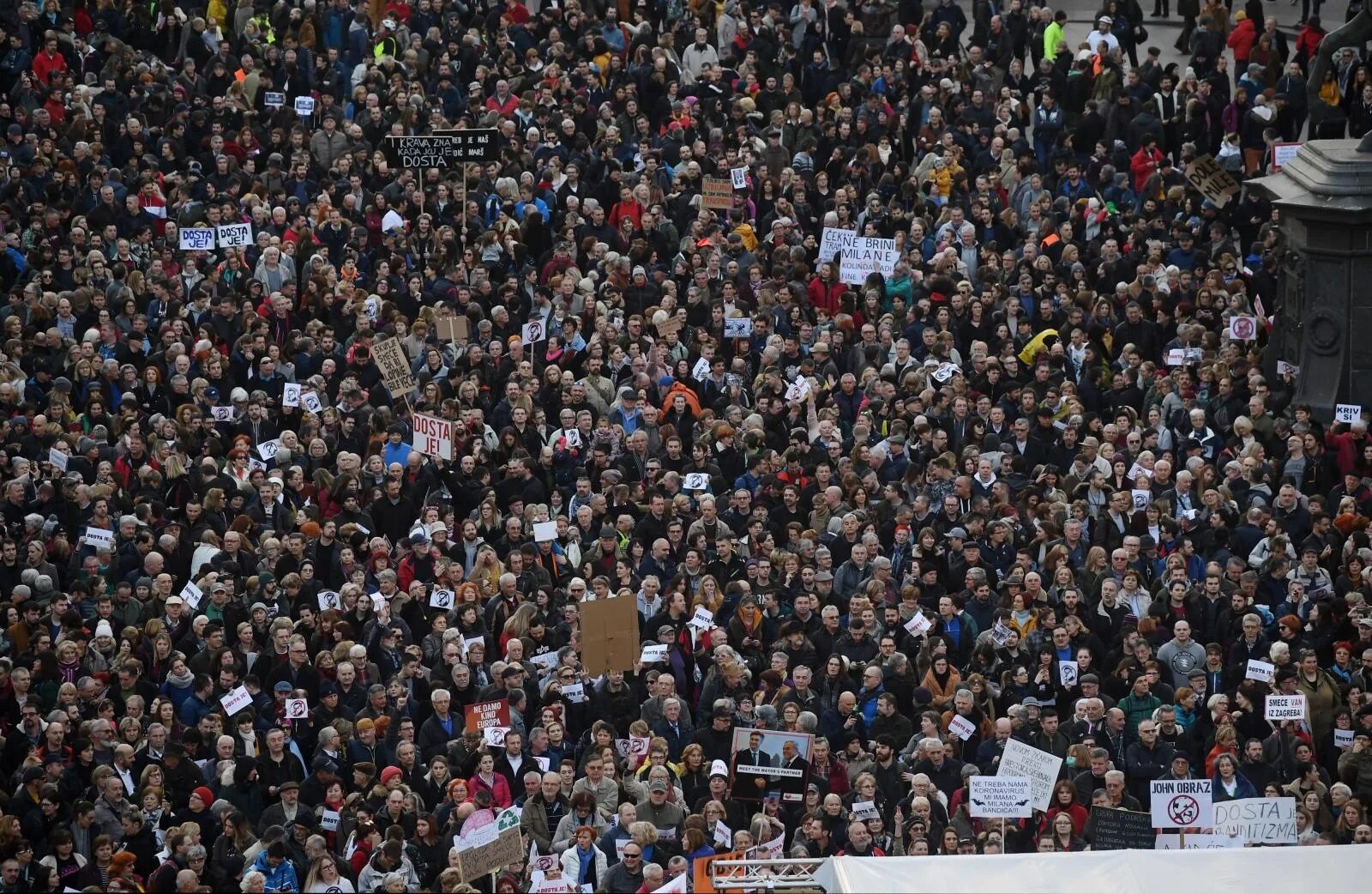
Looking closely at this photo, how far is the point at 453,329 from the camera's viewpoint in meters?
23.7

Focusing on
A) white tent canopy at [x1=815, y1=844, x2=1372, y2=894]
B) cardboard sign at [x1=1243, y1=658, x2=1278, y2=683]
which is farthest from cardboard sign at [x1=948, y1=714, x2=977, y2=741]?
white tent canopy at [x1=815, y1=844, x2=1372, y2=894]

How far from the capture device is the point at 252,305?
24.0 meters

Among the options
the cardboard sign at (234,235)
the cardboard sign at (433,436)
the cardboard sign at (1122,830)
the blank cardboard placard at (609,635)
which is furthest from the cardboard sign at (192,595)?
the cardboard sign at (1122,830)

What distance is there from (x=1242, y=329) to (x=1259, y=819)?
26.9ft

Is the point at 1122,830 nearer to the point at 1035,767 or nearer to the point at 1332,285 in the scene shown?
the point at 1035,767

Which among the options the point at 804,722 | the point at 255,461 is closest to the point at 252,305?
the point at 255,461

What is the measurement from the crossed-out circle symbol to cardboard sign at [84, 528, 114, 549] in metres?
9.59

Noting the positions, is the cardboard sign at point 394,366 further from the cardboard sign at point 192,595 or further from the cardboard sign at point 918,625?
the cardboard sign at point 918,625

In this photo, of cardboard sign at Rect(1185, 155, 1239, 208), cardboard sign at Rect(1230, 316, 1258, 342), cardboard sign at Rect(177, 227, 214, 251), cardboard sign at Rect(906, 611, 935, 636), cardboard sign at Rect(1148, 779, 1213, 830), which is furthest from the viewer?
cardboard sign at Rect(1185, 155, 1239, 208)

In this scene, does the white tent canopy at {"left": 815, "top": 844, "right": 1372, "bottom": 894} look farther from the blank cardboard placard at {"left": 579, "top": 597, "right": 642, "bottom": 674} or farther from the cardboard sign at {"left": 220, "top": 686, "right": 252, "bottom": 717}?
the cardboard sign at {"left": 220, "top": 686, "right": 252, "bottom": 717}

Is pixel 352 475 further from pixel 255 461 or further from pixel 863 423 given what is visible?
pixel 863 423

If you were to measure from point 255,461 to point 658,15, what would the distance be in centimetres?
1285

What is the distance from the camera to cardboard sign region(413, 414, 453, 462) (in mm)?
21500

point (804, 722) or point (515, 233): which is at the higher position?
point (515, 233)
